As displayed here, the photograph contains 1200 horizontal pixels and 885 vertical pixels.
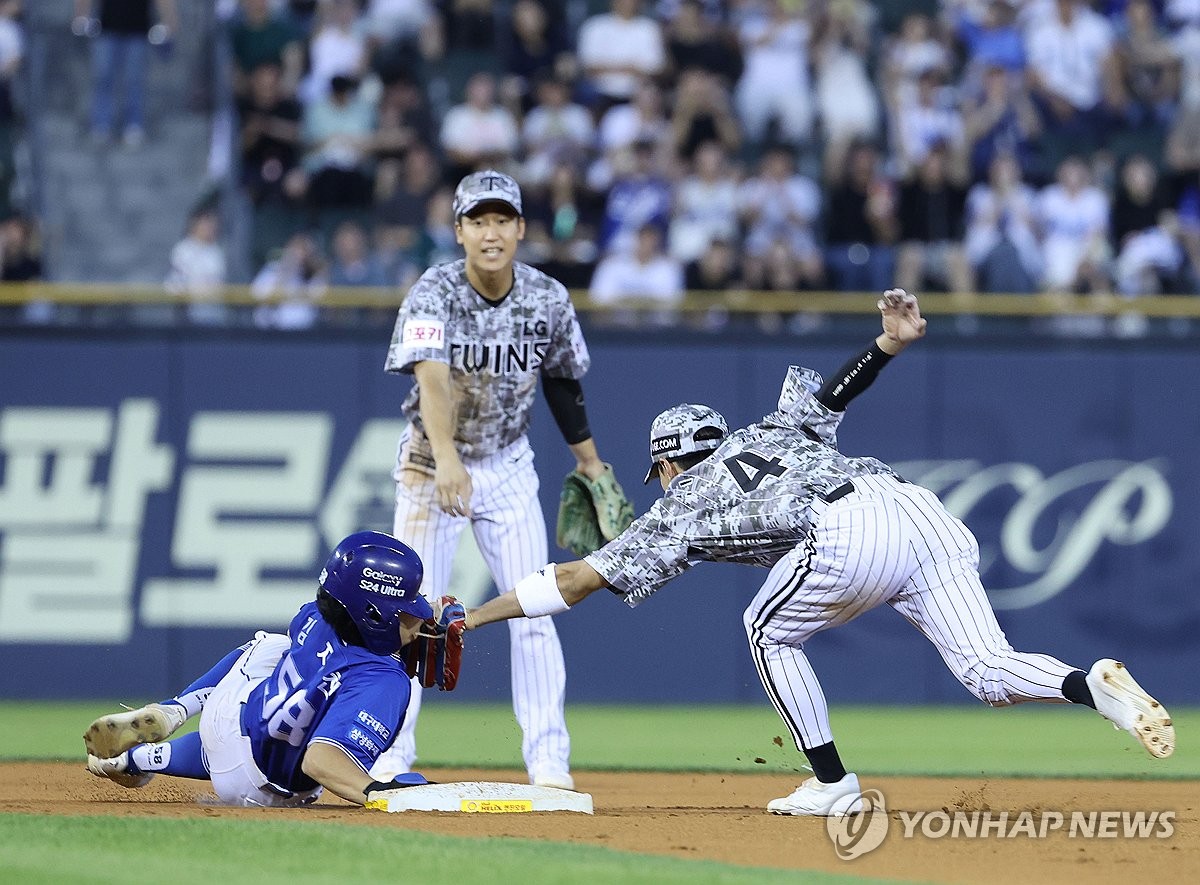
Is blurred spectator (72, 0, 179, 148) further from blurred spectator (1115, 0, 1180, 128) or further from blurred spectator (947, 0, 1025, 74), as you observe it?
blurred spectator (1115, 0, 1180, 128)

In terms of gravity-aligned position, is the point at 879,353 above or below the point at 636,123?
below

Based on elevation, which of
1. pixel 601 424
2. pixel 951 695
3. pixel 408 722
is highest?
pixel 601 424

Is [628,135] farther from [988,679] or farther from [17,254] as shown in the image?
[988,679]

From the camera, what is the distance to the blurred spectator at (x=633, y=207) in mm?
14227

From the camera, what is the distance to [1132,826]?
6.82 metres

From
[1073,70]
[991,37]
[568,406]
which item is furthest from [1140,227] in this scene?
[568,406]

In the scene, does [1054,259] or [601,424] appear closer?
[601,424]

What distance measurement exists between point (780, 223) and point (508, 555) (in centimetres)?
686

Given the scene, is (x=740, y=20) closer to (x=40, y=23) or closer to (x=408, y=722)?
(x=40, y=23)

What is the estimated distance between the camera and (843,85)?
15.5 m

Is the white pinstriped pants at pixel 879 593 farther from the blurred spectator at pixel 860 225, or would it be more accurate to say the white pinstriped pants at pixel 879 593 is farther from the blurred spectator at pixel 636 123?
the blurred spectator at pixel 636 123

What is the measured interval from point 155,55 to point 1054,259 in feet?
24.5

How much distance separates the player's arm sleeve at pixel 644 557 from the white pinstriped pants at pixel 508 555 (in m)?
1.22

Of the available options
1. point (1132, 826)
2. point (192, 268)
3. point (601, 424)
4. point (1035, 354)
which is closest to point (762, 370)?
point (601, 424)
